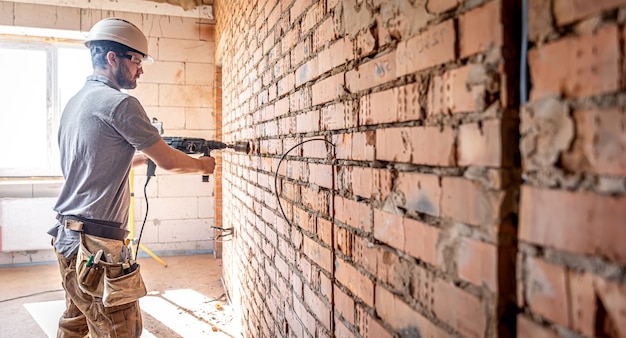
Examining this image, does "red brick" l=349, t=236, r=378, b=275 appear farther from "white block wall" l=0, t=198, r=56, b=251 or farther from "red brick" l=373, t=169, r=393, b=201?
"white block wall" l=0, t=198, r=56, b=251

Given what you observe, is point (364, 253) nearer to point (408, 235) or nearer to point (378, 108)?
point (408, 235)

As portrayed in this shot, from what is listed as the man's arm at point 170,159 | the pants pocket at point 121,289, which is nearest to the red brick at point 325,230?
the man's arm at point 170,159

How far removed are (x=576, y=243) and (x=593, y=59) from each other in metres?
0.19

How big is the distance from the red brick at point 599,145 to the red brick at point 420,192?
0.21m

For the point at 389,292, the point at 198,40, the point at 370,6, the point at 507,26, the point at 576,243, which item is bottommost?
the point at 389,292

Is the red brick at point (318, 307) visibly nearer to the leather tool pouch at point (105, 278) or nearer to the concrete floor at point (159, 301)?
the leather tool pouch at point (105, 278)

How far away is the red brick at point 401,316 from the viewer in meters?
0.62

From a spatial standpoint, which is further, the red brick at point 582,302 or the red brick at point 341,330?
the red brick at point 341,330

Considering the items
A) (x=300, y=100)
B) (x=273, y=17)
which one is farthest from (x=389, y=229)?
(x=273, y=17)

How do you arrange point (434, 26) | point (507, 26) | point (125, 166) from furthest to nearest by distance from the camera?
1. point (125, 166)
2. point (434, 26)
3. point (507, 26)

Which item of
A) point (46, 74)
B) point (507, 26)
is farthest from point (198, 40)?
point (507, 26)

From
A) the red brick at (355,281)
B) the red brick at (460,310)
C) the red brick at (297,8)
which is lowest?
the red brick at (355,281)

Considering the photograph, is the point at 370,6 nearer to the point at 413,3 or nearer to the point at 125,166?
the point at 413,3

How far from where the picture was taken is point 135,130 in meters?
1.70
